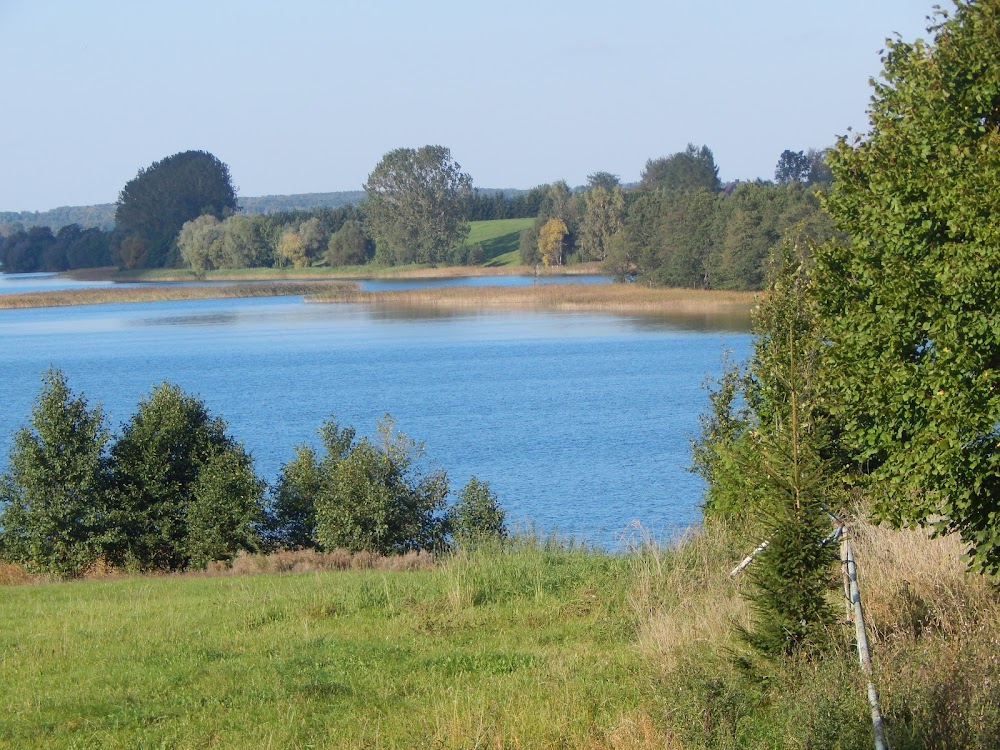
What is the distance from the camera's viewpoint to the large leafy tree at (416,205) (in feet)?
457

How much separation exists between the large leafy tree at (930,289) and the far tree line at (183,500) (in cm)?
988

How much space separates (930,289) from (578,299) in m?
72.2

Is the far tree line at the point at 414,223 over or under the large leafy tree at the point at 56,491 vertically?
over

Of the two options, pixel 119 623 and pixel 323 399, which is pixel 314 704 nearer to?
pixel 119 623

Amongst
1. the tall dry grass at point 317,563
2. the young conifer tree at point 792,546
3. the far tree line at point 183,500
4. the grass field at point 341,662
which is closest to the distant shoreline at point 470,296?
the far tree line at point 183,500

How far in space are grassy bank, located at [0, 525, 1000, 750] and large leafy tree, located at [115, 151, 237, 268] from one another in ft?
464

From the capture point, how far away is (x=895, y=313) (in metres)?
10.1

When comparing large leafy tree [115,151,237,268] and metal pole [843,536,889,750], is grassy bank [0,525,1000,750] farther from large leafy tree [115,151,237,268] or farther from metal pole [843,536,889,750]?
large leafy tree [115,151,237,268]

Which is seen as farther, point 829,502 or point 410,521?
point 410,521

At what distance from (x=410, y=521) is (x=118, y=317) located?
244 feet

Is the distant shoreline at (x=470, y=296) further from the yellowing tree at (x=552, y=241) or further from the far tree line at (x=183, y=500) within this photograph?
the far tree line at (x=183, y=500)

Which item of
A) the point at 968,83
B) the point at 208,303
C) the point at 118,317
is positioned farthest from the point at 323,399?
the point at 208,303

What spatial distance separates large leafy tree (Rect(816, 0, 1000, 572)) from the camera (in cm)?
918

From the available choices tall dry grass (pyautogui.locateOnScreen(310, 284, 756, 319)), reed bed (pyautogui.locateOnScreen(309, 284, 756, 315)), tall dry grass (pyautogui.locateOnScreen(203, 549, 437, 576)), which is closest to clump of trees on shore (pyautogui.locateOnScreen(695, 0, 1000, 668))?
tall dry grass (pyautogui.locateOnScreen(203, 549, 437, 576))
